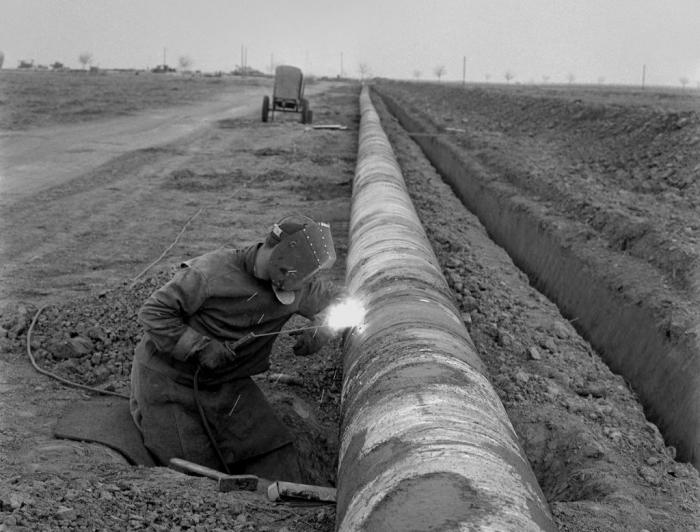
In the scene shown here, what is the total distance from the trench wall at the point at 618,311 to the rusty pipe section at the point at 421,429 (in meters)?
Answer: 1.83

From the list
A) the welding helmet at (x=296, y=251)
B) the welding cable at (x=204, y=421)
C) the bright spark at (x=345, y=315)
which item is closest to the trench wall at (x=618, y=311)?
the bright spark at (x=345, y=315)

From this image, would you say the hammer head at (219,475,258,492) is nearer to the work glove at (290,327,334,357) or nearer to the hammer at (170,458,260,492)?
the hammer at (170,458,260,492)

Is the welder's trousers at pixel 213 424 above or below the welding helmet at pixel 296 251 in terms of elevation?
below

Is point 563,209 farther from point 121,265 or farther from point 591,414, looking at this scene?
point 121,265

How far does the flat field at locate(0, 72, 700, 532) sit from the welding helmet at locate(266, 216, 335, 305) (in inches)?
41.7

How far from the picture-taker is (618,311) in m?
5.91

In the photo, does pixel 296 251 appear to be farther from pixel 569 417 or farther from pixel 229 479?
pixel 569 417

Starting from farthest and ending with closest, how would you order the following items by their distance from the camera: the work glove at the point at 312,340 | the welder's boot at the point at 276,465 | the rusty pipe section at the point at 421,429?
the welder's boot at the point at 276,465 < the work glove at the point at 312,340 < the rusty pipe section at the point at 421,429

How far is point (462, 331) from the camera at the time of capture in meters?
3.68

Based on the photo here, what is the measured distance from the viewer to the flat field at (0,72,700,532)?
3.09 m

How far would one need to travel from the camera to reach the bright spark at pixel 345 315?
3.92 m

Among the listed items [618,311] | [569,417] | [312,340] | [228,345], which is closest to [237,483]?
[228,345]

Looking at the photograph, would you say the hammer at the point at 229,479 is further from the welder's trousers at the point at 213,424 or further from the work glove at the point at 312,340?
the work glove at the point at 312,340

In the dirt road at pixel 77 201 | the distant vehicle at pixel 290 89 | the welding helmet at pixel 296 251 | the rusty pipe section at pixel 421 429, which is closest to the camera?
the rusty pipe section at pixel 421 429
